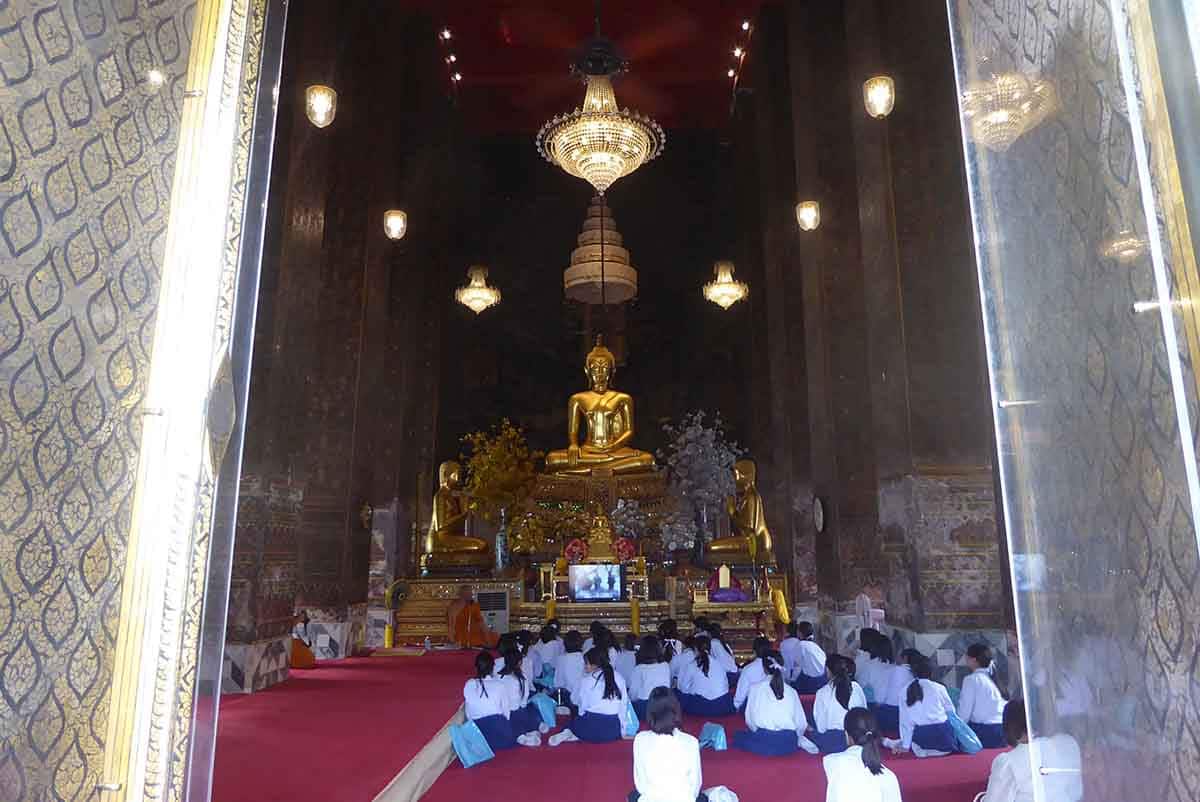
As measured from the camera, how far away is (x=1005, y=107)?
2.26 metres

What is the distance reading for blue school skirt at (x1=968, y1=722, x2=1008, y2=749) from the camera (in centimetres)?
462

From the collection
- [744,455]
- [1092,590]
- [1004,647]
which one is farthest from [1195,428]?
[744,455]

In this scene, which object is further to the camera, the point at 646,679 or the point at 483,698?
the point at 646,679

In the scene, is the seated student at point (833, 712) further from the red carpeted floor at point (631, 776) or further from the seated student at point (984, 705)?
the seated student at point (984, 705)

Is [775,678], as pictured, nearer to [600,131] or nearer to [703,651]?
[703,651]

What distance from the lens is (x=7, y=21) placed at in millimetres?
1583

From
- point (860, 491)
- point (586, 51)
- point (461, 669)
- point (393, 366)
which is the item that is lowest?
point (461, 669)

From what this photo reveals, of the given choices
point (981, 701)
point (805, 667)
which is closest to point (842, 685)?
point (981, 701)

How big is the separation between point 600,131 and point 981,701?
6.26 meters

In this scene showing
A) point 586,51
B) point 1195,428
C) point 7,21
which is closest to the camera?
point 1195,428

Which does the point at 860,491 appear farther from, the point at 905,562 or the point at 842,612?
the point at 905,562

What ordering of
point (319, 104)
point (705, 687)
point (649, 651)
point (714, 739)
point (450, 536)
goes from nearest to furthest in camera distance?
point (714, 739) < point (649, 651) < point (705, 687) < point (319, 104) < point (450, 536)

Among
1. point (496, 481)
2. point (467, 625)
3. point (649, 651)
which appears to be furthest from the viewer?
point (496, 481)

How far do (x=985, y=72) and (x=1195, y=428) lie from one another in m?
1.40
